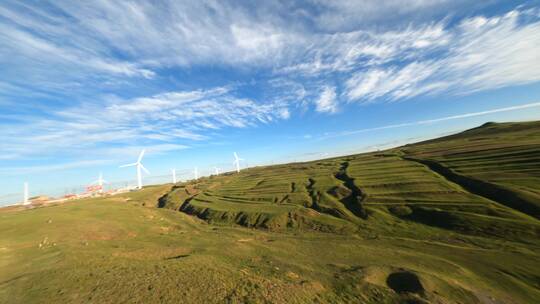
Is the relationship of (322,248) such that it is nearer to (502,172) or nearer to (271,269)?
(271,269)

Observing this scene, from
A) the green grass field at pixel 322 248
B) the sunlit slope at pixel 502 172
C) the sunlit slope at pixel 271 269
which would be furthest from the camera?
the sunlit slope at pixel 502 172

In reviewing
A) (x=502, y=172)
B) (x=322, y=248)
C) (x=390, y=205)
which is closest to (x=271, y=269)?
(x=322, y=248)

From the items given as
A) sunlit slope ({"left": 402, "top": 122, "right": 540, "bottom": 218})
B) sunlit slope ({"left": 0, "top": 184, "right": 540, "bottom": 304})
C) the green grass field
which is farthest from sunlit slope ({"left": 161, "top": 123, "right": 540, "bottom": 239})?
sunlit slope ({"left": 0, "top": 184, "right": 540, "bottom": 304})

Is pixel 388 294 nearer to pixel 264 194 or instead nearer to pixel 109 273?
pixel 109 273

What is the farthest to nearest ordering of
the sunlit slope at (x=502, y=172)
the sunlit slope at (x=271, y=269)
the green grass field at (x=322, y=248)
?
the sunlit slope at (x=502, y=172)
the green grass field at (x=322, y=248)
the sunlit slope at (x=271, y=269)

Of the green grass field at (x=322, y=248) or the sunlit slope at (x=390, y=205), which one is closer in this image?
the green grass field at (x=322, y=248)

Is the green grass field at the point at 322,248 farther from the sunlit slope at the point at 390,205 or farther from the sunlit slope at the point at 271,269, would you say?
→ the sunlit slope at the point at 390,205

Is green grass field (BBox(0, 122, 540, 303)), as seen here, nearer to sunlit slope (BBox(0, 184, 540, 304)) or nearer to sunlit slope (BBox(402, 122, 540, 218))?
sunlit slope (BBox(0, 184, 540, 304))

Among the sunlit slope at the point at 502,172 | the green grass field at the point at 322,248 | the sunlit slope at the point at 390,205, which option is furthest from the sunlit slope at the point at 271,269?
the sunlit slope at the point at 502,172

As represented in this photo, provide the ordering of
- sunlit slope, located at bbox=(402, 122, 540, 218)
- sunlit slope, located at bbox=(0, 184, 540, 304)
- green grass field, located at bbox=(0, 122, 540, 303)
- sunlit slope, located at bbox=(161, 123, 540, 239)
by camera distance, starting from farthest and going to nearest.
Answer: sunlit slope, located at bbox=(402, 122, 540, 218) → sunlit slope, located at bbox=(161, 123, 540, 239) → green grass field, located at bbox=(0, 122, 540, 303) → sunlit slope, located at bbox=(0, 184, 540, 304)
